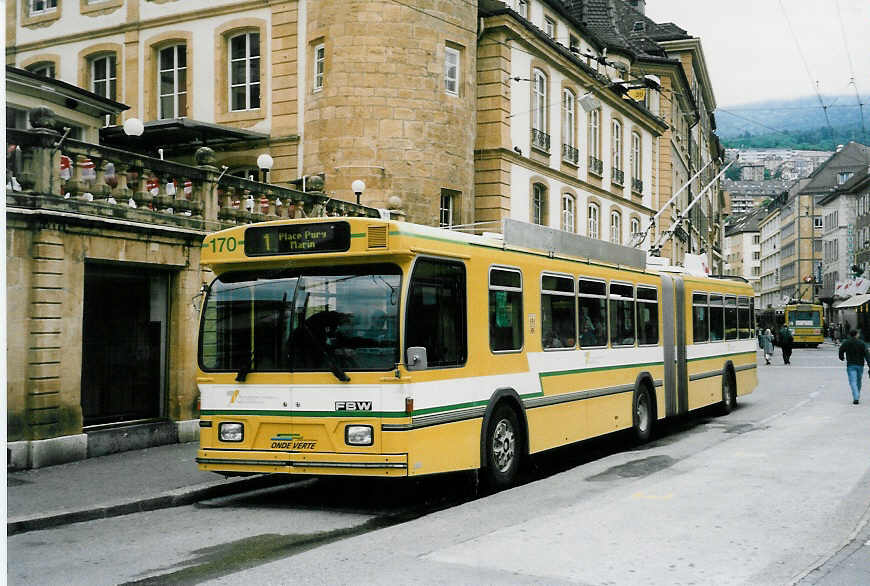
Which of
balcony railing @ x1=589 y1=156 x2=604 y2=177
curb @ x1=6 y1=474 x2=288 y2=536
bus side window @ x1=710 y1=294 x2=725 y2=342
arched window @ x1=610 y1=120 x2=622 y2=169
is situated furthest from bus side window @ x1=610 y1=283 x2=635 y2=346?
arched window @ x1=610 y1=120 x2=622 y2=169

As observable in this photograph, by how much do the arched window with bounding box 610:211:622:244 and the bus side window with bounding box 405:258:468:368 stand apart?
1143 inches

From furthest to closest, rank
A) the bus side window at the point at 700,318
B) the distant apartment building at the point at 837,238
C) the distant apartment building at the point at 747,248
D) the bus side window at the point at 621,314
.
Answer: the distant apartment building at the point at 747,248 → the distant apartment building at the point at 837,238 → the bus side window at the point at 700,318 → the bus side window at the point at 621,314

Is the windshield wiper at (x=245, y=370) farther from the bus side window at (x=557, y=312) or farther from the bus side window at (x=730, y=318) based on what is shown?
the bus side window at (x=730, y=318)

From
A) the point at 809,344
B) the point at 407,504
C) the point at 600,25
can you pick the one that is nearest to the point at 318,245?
the point at 407,504

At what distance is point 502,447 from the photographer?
11.1 m

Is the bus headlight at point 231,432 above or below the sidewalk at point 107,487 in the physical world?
above

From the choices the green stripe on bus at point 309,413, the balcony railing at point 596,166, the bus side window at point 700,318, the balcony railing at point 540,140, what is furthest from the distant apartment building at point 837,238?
the green stripe on bus at point 309,413

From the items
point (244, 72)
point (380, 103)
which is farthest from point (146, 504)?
point (244, 72)

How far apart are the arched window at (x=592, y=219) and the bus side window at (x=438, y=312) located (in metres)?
25.8

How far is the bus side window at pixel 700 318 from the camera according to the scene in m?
18.4

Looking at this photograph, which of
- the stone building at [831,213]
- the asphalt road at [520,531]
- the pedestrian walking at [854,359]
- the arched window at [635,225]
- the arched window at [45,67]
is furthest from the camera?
the stone building at [831,213]

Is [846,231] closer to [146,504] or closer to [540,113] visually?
[540,113]

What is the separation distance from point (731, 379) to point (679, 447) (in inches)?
254

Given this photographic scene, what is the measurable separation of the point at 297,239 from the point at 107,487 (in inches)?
147
